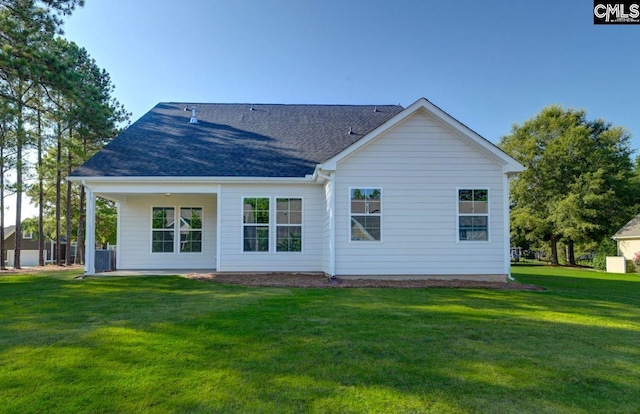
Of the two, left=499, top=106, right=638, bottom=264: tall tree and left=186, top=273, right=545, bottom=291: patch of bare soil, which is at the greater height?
left=499, top=106, right=638, bottom=264: tall tree

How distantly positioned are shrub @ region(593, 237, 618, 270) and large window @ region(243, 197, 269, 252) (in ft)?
75.0

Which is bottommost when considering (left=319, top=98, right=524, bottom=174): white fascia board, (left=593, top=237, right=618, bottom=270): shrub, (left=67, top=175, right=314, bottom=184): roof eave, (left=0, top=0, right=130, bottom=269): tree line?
(left=593, top=237, right=618, bottom=270): shrub

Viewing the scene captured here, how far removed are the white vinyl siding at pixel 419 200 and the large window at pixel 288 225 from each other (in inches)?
86.9

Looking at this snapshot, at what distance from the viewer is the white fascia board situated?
34.3 ft

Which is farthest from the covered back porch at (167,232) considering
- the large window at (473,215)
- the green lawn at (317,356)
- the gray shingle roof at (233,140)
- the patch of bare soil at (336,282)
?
the large window at (473,215)

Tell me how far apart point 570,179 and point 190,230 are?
2931 cm

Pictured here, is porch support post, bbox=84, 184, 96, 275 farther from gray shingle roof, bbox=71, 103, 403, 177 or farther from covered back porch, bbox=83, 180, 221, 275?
covered back porch, bbox=83, 180, 221, 275

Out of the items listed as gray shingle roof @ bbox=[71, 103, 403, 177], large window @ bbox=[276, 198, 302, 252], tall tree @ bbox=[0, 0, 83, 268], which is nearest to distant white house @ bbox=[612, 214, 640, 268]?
gray shingle roof @ bbox=[71, 103, 403, 177]

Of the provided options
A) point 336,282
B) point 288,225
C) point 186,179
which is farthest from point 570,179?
point 186,179

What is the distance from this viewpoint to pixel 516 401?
311 centimetres

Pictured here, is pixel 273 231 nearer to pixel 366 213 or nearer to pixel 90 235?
pixel 366 213

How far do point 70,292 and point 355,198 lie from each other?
725cm

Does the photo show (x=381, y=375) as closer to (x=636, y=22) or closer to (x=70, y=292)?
(x=70, y=292)

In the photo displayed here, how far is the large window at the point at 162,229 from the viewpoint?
1414 centimetres
